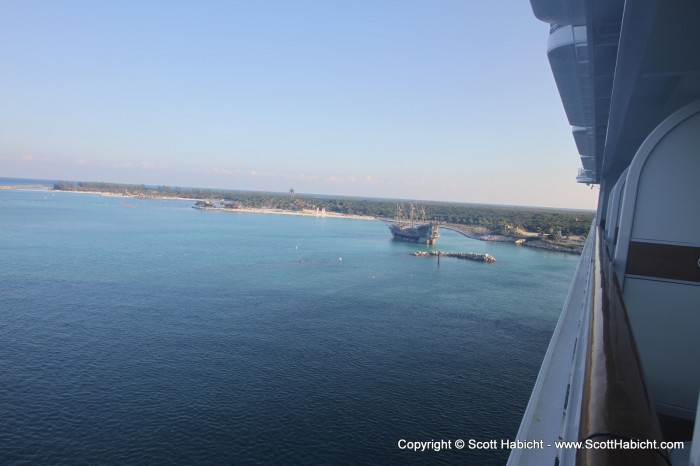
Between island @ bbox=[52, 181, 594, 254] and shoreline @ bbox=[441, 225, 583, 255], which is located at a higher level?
island @ bbox=[52, 181, 594, 254]

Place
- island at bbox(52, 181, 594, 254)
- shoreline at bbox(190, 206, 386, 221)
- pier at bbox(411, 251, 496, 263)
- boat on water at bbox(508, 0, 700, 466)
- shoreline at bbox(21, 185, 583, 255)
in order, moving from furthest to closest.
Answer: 1. shoreline at bbox(190, 206, 386, 221)
2. island at bbox(52, 181, 594, 254)
3. shoreline at bbox(21, 185, 583, 255)
4. pier at bbox(411, 251, 496, 263)
5. boat on water at bbox(508, 0, 700, 466)

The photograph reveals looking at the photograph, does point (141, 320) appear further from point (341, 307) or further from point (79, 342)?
point (341, 307)

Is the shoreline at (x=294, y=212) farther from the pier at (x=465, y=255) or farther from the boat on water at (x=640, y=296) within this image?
the boat on water at (x=640, y=296)

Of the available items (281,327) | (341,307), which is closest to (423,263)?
(341,307)

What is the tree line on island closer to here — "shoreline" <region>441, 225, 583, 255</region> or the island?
the island

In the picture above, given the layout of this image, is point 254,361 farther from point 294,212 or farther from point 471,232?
point 294,212

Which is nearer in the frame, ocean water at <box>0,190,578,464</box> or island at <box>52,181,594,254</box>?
ocean water at <box>0,190,578,464</box>

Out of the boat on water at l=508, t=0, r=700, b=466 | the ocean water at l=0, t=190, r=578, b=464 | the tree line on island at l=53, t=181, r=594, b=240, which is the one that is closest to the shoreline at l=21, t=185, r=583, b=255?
the tree line on island at l=53, t=181, r=594, b=240

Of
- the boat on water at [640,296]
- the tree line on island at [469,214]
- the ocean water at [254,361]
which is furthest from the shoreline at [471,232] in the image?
the boat on water at [640,296]
